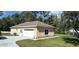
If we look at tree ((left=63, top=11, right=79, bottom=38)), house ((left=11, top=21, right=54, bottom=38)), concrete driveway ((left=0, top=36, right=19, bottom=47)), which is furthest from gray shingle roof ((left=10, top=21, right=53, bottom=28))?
tree ((left=63, top=11, right=79, bottom=38))

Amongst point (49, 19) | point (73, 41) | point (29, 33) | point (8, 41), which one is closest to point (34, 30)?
point (29, 33)

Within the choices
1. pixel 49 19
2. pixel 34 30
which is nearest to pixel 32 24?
pixel 34 30

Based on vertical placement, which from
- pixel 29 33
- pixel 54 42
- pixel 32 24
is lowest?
pixel 54 42

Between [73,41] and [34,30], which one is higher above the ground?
[34,30]

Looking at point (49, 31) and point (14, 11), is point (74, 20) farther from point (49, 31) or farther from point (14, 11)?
point (14, 11)

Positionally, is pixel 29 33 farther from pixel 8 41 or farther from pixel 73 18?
pixel 73 18

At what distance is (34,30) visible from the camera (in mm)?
2611

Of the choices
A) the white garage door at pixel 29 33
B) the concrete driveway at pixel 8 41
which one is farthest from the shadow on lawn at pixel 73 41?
the concrete driveway at pixel 8 41

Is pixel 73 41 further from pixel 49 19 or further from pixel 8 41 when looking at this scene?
pixel 8 41

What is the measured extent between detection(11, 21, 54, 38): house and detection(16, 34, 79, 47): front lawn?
0.09m

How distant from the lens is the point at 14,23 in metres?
2.57

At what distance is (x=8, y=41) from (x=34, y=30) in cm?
42
